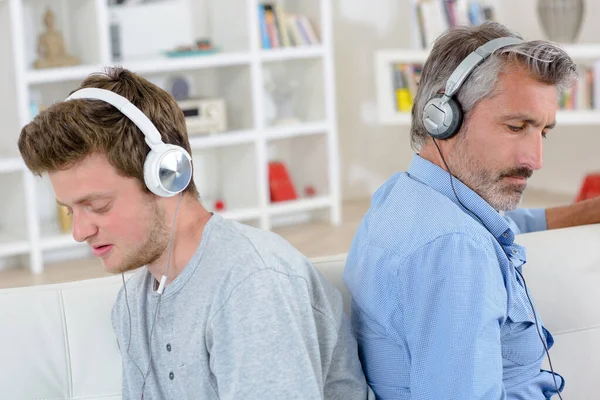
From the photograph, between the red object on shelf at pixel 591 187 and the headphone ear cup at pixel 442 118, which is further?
the red object on shelf at pixel 591 187

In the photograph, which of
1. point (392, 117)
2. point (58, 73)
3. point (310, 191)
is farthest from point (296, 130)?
point (58, 73)

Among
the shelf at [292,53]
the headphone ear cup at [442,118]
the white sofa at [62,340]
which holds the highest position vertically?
the shelf at [292,53]

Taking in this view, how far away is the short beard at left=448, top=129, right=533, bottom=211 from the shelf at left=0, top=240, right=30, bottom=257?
3157 mm

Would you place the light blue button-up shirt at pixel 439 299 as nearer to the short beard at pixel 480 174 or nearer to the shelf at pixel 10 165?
the short beard at pixel 480 174

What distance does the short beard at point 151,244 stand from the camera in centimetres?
149

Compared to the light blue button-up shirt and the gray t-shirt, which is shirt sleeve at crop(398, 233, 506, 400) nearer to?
the light blue button-up shirt

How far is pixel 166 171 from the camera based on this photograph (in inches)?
57.2

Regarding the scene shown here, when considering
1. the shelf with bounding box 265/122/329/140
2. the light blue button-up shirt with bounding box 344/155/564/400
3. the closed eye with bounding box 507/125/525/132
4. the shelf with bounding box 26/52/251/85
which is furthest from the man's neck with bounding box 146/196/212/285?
the shelf with bounding box 265/122/329/140

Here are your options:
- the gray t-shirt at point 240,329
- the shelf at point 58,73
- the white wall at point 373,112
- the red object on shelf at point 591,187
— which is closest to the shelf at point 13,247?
the shelf at point 58,73

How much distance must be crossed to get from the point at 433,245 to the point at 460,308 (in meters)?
0.11

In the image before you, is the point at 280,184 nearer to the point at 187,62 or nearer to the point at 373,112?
the point at 187,62

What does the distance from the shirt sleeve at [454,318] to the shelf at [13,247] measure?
324 centimetres

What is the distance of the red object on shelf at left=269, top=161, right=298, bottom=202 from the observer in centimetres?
520

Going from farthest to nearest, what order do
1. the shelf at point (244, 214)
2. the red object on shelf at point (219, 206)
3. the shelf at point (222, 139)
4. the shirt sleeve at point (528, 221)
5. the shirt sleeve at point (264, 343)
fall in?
the red object on shelf at point (219, 206), the shelf at point (244, 214), the shelf at point (222, 139), the shirt sleeve at point (528, 221), the shirt sleeve at point (264, 343)
